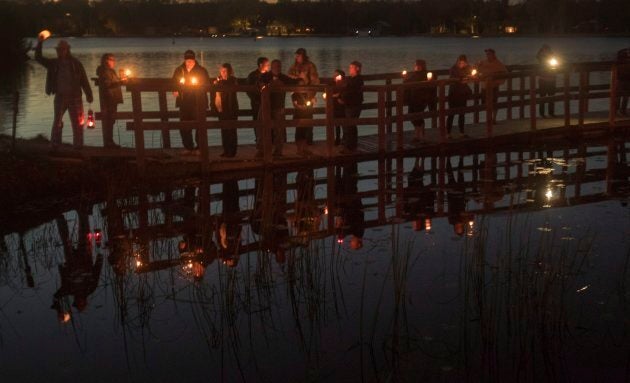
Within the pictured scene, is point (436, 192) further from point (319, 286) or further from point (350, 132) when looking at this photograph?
point (319, 286)

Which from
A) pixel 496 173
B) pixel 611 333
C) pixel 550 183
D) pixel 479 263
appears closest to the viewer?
pixel 611 333

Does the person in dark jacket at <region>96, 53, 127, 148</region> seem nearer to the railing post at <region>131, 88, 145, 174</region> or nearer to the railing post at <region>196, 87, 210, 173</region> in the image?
the railing post at <region>131, 88, 145, 174</region>

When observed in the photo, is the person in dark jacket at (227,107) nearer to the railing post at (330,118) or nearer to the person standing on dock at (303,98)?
the person standing on dock at (303,98)

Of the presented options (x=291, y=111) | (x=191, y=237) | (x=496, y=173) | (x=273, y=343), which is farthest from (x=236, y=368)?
(x=291, y=111)

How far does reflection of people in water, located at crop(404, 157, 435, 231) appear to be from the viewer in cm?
1155

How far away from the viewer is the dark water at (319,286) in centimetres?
688

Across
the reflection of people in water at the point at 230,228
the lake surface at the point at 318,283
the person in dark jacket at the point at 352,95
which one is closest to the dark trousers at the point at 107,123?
the lake surface at the point at 318,283

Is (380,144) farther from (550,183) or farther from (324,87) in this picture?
(550,183)

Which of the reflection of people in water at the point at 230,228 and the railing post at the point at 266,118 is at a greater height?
the railing post at the point at 266,118

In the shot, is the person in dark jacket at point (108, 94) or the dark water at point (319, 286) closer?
the dark water at point (319, 286)

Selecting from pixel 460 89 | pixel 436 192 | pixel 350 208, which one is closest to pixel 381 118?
pixel 460 89

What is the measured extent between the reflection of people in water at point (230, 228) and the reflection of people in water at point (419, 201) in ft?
7.34

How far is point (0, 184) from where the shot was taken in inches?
530

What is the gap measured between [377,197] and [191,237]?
11.1ft
